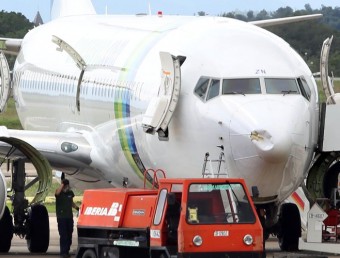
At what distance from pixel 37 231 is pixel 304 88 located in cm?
701

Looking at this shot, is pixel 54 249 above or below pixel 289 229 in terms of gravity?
below

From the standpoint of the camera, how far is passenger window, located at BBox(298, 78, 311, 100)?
23406mm

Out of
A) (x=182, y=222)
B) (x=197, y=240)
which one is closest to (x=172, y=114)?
(x=182, y=222)

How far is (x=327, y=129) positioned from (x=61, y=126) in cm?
802

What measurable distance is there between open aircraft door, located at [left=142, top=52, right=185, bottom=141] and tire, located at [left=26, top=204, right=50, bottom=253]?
198 inches

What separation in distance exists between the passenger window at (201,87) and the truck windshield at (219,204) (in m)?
2.74

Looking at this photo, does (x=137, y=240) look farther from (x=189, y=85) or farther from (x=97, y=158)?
(x=97, y=158)

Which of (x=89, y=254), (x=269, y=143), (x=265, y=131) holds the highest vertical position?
(x=265, y=131)

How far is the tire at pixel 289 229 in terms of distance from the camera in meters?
26.3

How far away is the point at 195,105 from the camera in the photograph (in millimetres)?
23031

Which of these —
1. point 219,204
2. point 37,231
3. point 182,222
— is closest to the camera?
point 182,222

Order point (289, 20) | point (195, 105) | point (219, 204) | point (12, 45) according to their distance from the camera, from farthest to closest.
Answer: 1. point (12, 45)
2. point (289, 20)
3. point (195, 105)
4. point (219, 204)

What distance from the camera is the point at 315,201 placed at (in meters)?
25.7

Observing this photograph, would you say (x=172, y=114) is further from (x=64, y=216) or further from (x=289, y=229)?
(x=289, y=229)
